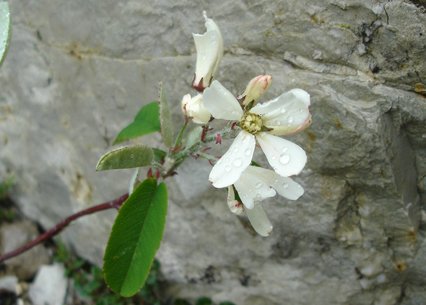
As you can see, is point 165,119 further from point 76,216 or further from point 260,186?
point 76,216

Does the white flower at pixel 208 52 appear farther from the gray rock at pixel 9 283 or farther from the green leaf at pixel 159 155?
the gray rock at pixel 9 283

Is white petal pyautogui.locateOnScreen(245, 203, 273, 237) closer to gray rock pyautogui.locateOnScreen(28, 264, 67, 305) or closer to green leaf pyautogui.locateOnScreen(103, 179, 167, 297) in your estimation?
green leaf pyautogui.locateOnScreen(103, 179, 167, 297)

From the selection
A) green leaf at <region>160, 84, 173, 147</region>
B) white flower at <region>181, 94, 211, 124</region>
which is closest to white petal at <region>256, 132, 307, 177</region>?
white flower at <region>181, 94, 211, 124</region>

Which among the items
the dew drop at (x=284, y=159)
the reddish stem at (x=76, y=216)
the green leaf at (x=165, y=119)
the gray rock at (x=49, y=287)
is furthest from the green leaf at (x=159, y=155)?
the gray rock at (x=49, y=287)

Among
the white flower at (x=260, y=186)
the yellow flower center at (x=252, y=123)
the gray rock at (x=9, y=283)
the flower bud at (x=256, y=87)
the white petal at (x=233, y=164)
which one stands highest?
the flower bud at (x=256, y=87)

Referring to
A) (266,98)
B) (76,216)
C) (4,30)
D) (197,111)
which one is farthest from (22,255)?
(197,111)
